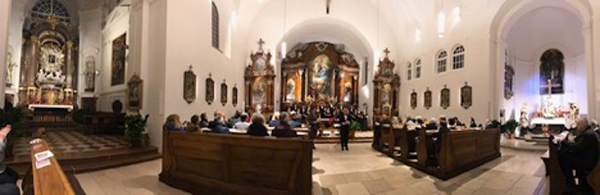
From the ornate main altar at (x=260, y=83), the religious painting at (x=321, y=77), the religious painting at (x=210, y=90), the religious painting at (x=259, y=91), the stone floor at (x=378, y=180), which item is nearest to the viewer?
the stone floor at (x=378, y=180)

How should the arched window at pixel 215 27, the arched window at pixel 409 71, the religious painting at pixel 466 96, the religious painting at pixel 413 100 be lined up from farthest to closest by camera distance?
the arched window at pixel 409 71
the religious painting at pixel 413 100
the religious painting at pixel 466 96
the arched window at pixel 215 27

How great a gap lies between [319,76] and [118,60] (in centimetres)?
1260

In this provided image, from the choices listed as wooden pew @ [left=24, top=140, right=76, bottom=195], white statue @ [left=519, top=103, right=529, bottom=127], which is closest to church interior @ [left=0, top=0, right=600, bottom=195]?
wooden pew @ [left=24, top=140, right=76, bottom=195]

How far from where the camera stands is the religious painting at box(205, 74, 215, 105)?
997 cm

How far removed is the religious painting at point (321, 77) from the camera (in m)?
21.2

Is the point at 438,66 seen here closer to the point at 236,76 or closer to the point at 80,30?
the point at 236,76

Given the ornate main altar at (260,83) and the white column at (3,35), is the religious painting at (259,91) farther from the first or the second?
the white column at (3,35)

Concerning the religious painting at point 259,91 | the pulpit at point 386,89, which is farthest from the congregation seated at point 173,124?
the pulpit at point 386,89

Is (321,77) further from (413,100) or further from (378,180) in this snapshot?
(378,180)

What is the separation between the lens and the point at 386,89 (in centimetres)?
1875

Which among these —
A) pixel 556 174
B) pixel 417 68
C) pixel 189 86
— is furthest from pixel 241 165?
pixel 417 68

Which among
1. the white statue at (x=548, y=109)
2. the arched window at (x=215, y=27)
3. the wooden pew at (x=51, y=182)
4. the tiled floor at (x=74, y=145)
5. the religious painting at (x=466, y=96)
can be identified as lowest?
the tiled floor at (x=74, y=145)

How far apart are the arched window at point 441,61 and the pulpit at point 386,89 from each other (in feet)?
11.4

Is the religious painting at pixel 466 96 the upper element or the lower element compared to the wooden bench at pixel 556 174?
upper
